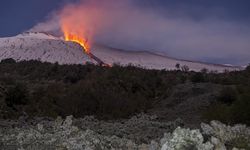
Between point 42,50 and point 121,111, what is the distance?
70.3 meters

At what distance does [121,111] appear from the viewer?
29.1 metres

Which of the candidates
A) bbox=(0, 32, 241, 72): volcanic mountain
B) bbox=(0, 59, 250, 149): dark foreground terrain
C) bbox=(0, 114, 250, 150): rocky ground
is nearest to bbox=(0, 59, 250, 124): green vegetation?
bbox=(0, 59, 250, 149): dark foreground terrain

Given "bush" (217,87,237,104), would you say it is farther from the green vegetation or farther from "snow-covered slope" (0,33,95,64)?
"snow-covered slope" (0,33,95,64)

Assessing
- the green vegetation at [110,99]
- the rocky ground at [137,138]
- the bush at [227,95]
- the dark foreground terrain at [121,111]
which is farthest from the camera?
the bush at [227,95]

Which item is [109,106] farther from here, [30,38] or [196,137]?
[30,38]

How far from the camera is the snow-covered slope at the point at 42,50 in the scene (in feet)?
306

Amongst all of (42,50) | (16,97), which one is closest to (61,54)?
(42,50)

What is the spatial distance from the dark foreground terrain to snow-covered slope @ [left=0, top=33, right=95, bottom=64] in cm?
4310

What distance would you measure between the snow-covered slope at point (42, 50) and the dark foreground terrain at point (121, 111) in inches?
1697

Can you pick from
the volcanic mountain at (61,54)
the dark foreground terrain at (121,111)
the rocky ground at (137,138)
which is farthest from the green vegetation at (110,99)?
the volcanic mountain at (61,54)

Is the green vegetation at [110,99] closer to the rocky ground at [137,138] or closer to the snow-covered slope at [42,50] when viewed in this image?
the rocky ground at [137,138]

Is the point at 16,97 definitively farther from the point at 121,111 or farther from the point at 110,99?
the point at 121,111

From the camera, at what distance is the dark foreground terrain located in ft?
39.7

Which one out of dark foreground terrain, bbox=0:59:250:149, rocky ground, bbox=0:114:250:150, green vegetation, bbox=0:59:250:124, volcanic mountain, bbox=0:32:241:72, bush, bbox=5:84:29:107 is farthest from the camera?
volcanic mountain, bbox=0:32:241:72
